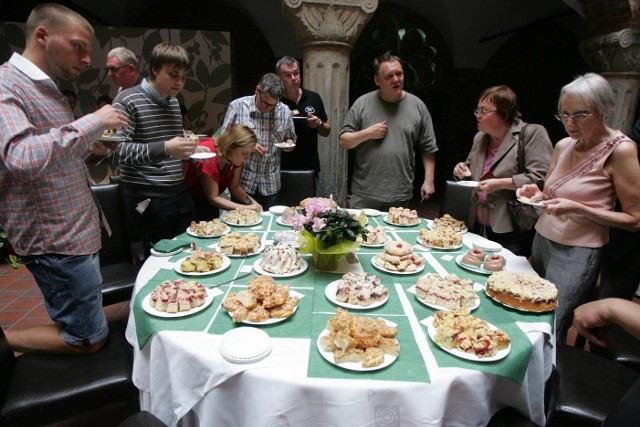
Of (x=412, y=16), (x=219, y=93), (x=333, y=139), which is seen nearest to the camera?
(x=333, y=139)

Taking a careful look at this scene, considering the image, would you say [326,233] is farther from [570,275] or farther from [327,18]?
[327,18]

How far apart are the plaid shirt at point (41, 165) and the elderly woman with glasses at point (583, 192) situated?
2109mm

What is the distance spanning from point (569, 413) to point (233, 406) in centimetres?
125

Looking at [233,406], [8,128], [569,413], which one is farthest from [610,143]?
[8,128]

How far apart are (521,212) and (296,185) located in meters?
1.79

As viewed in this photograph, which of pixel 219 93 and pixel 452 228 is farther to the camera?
pixel 219 93

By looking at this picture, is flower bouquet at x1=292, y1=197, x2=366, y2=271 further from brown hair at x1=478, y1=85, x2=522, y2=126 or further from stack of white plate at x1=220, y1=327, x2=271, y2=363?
brown hair at x1=478, y1=85, x2=522, y2=126

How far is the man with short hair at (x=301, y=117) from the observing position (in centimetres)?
341

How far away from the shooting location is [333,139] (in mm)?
4086

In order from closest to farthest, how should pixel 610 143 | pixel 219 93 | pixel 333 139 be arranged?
pixel 610 143 < pixel 333 139 < pixel 219 93

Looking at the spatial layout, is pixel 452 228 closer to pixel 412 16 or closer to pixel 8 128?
pixel 8 128

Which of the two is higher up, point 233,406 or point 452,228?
point 452,228

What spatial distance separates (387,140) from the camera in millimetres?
3084

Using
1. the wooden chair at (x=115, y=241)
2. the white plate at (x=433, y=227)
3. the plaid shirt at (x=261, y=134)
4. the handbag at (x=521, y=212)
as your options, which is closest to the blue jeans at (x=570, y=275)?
the handbag at (x=521, y=212)
